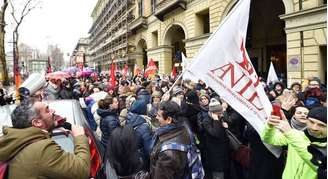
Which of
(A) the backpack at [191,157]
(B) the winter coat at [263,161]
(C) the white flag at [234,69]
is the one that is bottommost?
(B) the winter coat at [263,161]

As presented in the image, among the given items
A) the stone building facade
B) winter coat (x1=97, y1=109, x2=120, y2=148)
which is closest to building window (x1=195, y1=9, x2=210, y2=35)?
the stone building facade

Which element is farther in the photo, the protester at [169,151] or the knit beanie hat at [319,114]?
the protester at [169,151]

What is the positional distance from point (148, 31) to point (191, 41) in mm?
14780

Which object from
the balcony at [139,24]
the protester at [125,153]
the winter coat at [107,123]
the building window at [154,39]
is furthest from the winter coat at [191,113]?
the balcony at [139,24]

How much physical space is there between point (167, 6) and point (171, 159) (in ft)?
96.3

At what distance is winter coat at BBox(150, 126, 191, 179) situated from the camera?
3.16 meters

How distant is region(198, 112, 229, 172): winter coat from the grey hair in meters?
2.83

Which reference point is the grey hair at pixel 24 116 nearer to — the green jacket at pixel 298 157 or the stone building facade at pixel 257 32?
the green jacket at pixel 298 157

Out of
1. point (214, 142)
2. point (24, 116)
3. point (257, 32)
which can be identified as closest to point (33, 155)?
point (24, 116)

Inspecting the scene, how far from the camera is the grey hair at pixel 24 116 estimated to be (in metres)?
2.61

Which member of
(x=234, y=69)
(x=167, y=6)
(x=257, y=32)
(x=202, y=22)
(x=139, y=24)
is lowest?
(x=234, y=69)

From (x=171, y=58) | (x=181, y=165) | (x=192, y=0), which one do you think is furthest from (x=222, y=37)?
(x=171, y=58)

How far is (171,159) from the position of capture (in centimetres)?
321

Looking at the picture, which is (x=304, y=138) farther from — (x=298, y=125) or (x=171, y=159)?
(x=171, y=159)
